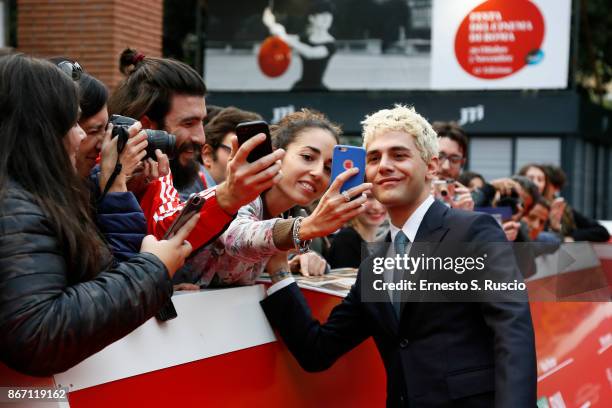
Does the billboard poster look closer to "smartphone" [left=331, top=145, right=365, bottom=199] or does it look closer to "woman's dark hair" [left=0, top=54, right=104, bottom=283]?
"smartphone" [left=331, top=145, right=365, bottom=199]

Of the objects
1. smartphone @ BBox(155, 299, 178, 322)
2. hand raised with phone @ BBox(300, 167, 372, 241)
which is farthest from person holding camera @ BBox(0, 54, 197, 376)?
hand raised with phone @ BBox(300, 167, 372, 241)

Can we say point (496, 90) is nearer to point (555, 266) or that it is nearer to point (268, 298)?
point (555, 266)

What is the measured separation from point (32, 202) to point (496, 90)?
16.3 metres

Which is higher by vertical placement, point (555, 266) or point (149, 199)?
point (149, 199)

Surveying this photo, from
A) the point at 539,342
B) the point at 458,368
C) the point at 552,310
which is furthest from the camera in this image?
the point at 552,310

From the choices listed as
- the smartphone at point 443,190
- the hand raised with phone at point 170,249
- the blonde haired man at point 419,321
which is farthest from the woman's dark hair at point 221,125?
the hand raised with phone at point 170,249

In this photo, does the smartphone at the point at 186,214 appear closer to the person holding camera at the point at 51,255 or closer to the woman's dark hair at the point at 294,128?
the person holding camera at the point at 51,255

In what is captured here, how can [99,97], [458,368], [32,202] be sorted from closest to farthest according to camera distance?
[32,202] < [99,97] < [458,368]

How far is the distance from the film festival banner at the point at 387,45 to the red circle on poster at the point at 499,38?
0.07ft

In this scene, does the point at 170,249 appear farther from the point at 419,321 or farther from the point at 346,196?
the point at 419,321

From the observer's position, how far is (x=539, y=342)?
163 inches

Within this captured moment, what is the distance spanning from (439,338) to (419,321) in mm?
93

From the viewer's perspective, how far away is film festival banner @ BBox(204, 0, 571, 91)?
1702 cm

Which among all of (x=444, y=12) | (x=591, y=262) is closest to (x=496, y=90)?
(x=444, y=12)
